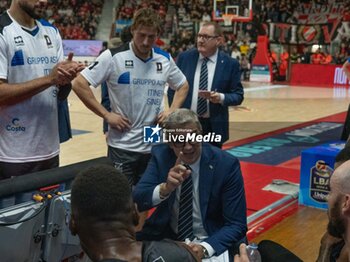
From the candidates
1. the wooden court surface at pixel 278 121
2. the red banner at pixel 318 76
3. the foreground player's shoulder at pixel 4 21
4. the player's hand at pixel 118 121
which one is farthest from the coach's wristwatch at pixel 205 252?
the red banner at pixel 318 76

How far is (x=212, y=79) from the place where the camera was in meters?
4.51

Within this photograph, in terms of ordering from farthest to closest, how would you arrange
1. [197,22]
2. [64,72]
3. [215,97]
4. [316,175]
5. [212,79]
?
[197,22] < [316,175] < [212,79] < [215,97] < [64,72]

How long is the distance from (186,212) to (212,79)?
2.00 metres

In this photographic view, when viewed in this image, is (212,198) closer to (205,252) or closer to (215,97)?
(205,252)

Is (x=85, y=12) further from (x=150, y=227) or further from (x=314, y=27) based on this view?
(x=150, y=227)

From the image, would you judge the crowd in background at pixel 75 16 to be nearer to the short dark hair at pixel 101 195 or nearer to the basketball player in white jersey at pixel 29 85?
the basketball player in white jersey at pixel 29 85

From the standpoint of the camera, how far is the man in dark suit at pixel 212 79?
4.45 m

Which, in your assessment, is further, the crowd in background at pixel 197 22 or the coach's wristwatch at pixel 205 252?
the crowd in background at pixel 197 22

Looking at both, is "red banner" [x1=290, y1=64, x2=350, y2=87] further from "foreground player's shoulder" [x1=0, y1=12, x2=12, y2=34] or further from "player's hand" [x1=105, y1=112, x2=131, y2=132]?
"foreground player's shoulder" [x1=0, y1=12, x2=12, y2=34]

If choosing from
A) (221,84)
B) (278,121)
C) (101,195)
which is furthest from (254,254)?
(278,121)

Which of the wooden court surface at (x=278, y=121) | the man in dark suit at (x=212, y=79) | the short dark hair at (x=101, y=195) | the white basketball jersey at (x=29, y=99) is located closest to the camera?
the short dark hair at (x=101, y=195)

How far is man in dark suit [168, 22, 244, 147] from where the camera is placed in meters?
4.45

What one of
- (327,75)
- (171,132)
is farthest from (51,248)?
(327,75)

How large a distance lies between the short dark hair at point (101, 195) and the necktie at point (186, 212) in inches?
50.2
